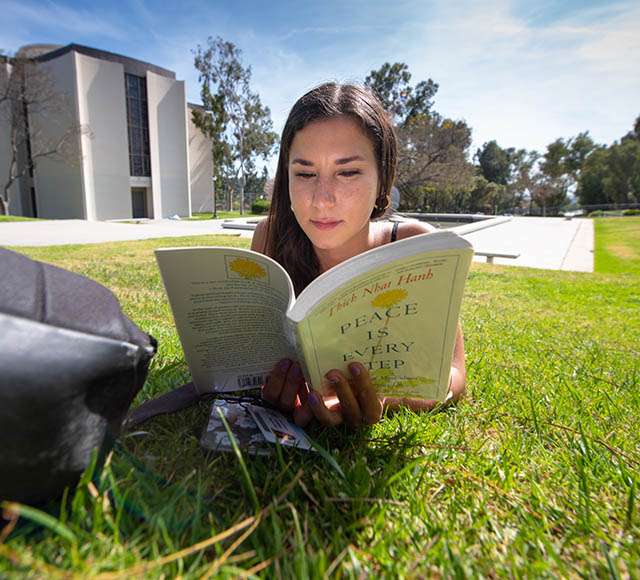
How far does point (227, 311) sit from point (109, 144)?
85.8ft

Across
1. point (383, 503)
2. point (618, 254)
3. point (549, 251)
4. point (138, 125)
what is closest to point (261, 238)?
point (383, 503)

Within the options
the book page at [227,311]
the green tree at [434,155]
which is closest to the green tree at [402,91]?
the green tree at [434,155]

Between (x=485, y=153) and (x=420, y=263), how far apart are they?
180 feet

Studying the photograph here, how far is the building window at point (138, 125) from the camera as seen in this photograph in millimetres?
23766

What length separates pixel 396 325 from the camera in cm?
89

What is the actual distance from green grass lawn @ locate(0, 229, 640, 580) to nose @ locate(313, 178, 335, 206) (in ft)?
2.33

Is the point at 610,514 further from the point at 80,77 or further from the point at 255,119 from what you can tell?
the point at 255,119

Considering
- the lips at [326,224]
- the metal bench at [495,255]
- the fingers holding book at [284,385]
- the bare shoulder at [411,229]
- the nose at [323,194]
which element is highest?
the nose at [323,194]

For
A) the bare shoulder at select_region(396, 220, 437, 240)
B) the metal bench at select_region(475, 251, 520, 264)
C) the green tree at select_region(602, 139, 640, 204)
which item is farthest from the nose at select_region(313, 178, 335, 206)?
the green tree at select_region(602, 139, 640, 204)

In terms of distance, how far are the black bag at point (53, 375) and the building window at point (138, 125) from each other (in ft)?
89.3

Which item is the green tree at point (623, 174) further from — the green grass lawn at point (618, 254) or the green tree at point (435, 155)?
the green grass lawn at point (618, 254)

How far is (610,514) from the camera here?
78 cm

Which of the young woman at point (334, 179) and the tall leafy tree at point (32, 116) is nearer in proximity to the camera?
the young woman at point (334, 179)

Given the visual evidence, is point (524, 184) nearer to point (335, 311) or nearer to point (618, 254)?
point (618, 254)
